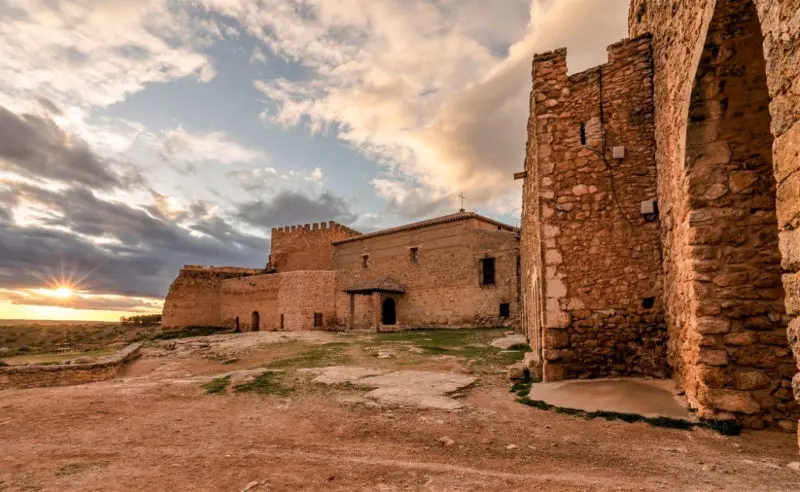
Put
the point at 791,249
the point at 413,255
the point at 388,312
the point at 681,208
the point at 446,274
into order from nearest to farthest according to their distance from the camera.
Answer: the point at 791,249 → the point at 681,208 → the point at 446,274 → the point at 413,255 → the point at 388,312

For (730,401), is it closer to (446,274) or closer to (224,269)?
(446,274)

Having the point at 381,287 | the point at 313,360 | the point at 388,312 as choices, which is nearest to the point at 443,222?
the point at 381,287

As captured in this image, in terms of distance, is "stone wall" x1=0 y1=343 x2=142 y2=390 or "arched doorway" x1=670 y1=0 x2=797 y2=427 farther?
"stone wall" x1=0 y1=343 x2=142 y2=390

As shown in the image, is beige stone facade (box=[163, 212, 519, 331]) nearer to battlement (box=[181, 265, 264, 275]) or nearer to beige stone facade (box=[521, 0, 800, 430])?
battlement (box=[181, 265, 264, 275])

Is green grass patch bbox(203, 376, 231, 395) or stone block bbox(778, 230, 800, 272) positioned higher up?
stone block bbox(778, 230, 800, 272)

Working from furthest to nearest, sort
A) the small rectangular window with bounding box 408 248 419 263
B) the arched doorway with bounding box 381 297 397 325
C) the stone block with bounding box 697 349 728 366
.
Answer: the arched doorway with bounding box 381 297 397 325
the small rectangular window with bounding box 408 248 419 263
the stone block with bounding box 697 349 728 366

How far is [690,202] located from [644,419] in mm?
2426

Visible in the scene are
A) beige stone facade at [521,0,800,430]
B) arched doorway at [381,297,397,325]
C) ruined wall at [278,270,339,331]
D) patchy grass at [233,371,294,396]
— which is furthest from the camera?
ruined wall at [278,270,339,331]

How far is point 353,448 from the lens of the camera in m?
3.90

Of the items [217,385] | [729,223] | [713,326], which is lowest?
[217,385]

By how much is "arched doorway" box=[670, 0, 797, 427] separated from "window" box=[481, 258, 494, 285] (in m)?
17.5

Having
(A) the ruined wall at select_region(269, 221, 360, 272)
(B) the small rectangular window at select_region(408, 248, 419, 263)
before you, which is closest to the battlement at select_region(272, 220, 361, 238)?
(A) the ruined wall at select_region(269, 221, 360, 272)

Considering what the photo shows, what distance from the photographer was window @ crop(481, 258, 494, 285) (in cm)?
Result: 2197

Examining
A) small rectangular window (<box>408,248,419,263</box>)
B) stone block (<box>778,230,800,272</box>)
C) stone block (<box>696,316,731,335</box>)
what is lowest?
stone block (<box>696,316,731,335</box>)
